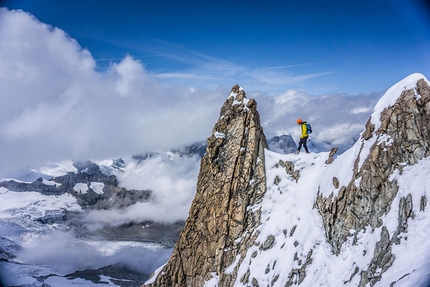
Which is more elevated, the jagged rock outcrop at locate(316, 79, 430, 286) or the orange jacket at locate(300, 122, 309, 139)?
the orange jacket at locate(300, 122, 309, 139)

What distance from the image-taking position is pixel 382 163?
36.6 metres

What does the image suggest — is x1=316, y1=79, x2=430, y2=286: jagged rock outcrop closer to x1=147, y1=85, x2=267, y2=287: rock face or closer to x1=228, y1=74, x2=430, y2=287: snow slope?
x1=228, y1=74, x2=430, y2=287: snow slope

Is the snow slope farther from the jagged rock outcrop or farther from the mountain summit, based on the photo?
the jagged rock outcrop

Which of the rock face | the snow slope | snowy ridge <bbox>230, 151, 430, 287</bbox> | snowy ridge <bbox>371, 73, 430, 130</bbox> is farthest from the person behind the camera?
the rock face

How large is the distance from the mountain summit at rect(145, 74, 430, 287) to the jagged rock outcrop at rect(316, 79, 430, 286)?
105 mm

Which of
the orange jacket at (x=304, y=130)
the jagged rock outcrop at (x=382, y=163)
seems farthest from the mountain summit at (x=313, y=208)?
the orange jacket at (x=304, y=130)

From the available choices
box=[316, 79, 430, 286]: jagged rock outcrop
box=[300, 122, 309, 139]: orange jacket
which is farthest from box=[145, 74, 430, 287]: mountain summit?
box=[300, 122, 309, 139]: orange jacket

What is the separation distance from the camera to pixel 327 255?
38469 mm

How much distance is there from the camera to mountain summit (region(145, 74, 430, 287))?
31.7 meters

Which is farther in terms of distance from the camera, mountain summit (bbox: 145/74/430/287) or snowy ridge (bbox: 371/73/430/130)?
snowy ridge (bbox: 371/73/430/130)

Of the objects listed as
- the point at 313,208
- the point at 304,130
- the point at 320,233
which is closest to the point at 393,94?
the point at 304,130

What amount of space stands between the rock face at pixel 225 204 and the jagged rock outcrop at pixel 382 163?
49.4 ft

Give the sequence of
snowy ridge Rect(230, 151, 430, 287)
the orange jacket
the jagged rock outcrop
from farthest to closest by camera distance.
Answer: the orange jacket, the jagged rock outcrop, snowy ridge Rect(230, 151, 430, 287)

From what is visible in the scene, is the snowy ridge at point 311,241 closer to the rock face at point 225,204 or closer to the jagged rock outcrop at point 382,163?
the jagged rock outcrop at point 382,163
